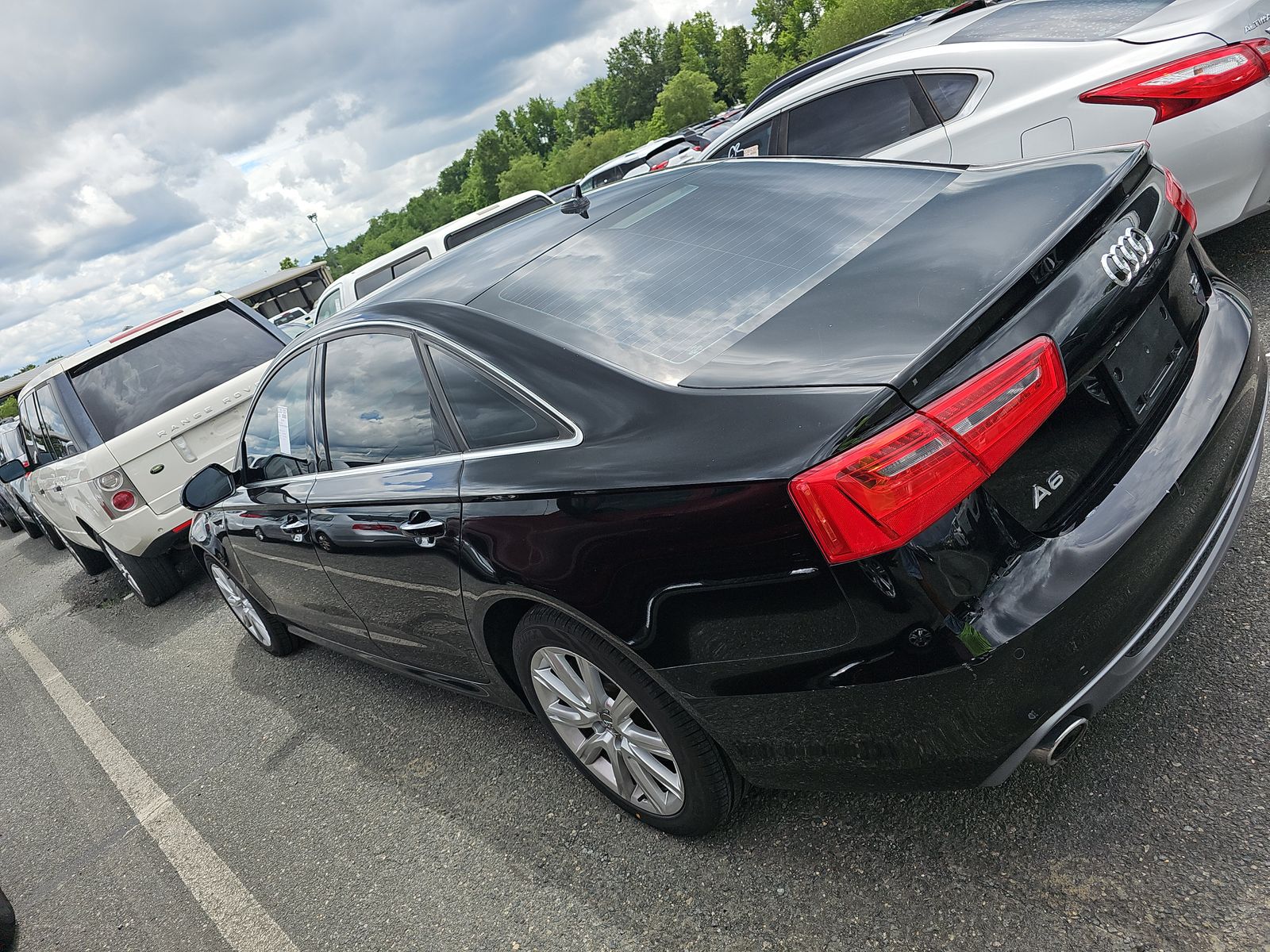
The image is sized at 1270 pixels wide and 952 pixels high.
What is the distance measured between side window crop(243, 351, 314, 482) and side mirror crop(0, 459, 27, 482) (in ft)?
16.0

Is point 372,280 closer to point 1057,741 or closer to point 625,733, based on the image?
point 625,733

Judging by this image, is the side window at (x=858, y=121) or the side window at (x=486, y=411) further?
the side window at (x=858, y=121)

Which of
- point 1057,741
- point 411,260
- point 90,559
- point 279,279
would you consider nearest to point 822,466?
point 1057,741

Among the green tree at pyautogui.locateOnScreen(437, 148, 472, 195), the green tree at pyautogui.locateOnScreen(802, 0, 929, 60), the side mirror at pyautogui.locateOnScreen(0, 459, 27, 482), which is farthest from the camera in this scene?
the green tree at pyautogui.locateOnScreen(437, 148, 472, 195)

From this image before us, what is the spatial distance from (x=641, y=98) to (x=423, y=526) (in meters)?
114

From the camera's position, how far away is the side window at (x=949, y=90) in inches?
192

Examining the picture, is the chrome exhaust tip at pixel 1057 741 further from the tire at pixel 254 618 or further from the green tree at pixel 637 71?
the green tree at pixel 637 71

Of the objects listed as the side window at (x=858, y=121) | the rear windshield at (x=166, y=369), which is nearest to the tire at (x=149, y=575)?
the rear windshield at (x=166, y=369)

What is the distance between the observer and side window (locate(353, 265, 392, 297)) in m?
9.30

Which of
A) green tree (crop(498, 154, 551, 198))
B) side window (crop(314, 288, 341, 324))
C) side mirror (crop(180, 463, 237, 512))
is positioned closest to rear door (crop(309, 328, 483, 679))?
side mirror (crop(180, 463, 237, 512))

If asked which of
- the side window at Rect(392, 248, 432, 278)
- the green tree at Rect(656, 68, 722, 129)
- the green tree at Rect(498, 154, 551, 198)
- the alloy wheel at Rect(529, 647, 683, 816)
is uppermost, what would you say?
the side window at Rect(392, 248, 432, 278)

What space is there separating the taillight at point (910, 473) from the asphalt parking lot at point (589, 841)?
3.34 ft

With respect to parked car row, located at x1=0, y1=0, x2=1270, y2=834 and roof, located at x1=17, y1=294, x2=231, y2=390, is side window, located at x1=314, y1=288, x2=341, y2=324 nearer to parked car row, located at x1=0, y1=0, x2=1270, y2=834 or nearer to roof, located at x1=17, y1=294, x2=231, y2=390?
roof, located at x1=17, y1=294, x2=231, y2=390

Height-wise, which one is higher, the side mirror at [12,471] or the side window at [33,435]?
the side window at [33,435]
